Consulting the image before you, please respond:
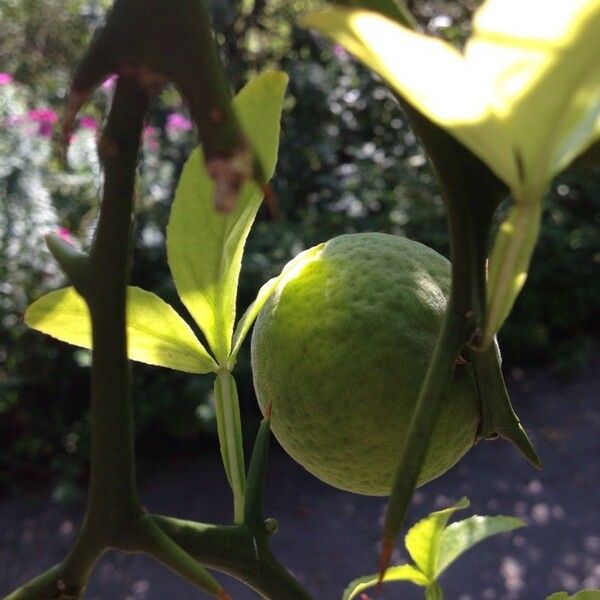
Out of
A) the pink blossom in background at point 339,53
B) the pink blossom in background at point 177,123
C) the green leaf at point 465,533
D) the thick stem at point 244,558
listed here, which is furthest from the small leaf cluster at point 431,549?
the pink blossom in background at point 339,53

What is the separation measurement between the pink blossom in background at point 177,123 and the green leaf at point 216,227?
278 cm

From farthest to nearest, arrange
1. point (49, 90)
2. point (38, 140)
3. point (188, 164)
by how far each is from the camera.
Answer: point (49, 90), point (38, 140), point (188, 164)

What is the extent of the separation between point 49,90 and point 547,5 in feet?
13.7

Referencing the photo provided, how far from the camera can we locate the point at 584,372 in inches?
129

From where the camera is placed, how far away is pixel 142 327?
0.40 meters

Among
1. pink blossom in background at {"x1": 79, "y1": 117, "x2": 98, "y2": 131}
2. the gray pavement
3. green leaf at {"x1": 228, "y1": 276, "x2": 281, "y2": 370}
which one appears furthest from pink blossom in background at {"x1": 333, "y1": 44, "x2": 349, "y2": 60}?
green leaf at {"x1": 228, "y1": 276, "x2": 281, "y2": 370}

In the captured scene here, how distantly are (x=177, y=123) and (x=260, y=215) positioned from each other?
569 millimetres

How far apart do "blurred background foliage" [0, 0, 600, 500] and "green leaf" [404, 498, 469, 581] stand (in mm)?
2081

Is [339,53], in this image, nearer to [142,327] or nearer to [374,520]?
[374,520]

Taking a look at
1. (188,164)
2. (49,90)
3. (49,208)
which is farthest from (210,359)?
(49,90)

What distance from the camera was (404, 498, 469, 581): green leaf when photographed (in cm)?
42

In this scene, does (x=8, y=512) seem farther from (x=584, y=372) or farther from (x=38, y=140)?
(x=584, y=372)

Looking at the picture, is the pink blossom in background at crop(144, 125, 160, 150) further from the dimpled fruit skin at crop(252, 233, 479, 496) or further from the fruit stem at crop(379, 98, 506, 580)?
the fruit stem at crop(379, 98, 506, 580)

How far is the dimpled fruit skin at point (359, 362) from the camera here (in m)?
0.36
